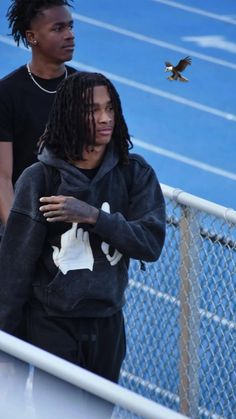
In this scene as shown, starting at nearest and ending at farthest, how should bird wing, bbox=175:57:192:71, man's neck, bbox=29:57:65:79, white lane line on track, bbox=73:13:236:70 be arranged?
Answer: 1. bird wing, bbox=175:57:192:71
2. man's neck, bbox=29:57:65:79
3. white lane line on track, bbox=73:13:236:70

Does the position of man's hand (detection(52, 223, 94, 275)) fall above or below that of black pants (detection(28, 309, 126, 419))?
above

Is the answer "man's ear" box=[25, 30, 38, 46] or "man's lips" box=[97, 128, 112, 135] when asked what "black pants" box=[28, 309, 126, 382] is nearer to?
"man's lips" box=[97, 128, 112, 135]

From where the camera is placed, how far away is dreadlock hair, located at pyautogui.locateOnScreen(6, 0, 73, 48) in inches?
215

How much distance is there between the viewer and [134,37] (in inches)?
547

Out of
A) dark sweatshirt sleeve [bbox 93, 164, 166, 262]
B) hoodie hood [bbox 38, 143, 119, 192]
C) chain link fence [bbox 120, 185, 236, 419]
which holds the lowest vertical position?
chain link fence [bbox 120, 185, 236, 419]

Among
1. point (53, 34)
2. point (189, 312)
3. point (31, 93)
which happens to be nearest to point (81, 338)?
point (189, 312)

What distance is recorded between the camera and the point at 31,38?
5461 millimetres

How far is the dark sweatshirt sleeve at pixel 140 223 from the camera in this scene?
4.19 meters

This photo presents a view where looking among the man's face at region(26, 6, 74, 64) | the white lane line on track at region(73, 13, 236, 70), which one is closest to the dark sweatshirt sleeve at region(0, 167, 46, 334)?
the man's face at region(26, 6, 74, 64)

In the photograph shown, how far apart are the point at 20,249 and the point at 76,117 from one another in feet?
1.54

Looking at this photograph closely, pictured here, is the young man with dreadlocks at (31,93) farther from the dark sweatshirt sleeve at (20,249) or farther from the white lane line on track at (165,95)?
the white lane line on track at (165,95)

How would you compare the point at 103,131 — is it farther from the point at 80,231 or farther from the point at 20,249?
the point at 20,249

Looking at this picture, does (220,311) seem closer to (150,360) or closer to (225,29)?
(150,360)

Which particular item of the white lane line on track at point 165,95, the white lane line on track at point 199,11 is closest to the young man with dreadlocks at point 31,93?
the white lane line on track at point 165,95
